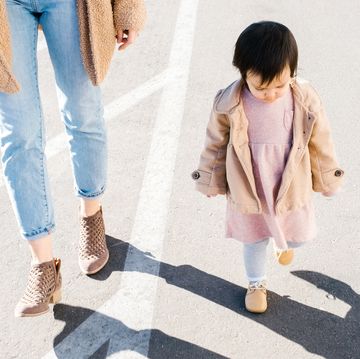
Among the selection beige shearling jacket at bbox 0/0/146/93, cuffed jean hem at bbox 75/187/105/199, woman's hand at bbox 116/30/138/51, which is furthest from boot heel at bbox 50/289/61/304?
woman's hand at bbox 116/30/138/51

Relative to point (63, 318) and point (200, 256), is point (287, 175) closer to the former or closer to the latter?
point (200, 256)

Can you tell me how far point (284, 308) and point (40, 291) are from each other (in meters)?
1.10

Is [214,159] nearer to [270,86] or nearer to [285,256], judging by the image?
[270,86]

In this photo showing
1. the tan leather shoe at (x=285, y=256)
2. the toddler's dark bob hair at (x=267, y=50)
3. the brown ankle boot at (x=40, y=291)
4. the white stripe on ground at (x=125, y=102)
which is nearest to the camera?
the toddler's dark bob hair at (x=267, y=50)

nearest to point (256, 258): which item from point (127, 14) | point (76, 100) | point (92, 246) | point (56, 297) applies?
point (92, 246)

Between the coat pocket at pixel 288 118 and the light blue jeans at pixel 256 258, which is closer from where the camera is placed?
the coat pocket at pixel 288 118

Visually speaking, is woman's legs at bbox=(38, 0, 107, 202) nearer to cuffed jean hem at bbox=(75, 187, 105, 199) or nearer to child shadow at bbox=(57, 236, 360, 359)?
cuffed jean hem at bbox=(75, 187, 105, 199)

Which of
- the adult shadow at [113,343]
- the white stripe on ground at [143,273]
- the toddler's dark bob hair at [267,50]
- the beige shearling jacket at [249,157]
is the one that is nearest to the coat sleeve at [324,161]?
the beige shearling jacket at [249,157]

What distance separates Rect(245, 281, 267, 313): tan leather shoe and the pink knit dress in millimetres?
275

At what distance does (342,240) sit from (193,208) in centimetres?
82

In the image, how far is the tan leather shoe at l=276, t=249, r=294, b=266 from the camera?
9.00 ft

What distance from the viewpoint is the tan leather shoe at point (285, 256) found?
9.00ft

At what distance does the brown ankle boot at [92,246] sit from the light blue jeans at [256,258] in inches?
28.3

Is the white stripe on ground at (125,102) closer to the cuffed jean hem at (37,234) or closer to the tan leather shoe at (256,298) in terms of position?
the cuffed jean hem at (37,234)
